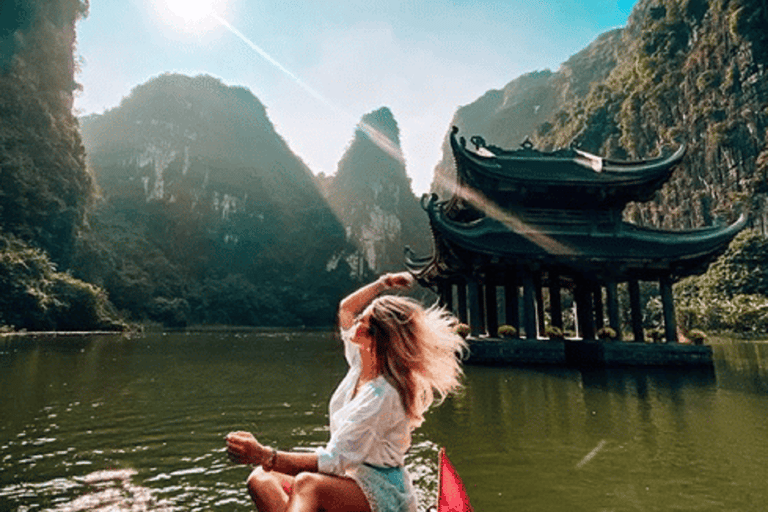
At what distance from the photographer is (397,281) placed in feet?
9.75

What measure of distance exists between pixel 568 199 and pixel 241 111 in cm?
11869

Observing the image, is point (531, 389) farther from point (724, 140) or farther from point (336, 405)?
point (724, 140)

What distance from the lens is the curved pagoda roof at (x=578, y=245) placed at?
51.3ft

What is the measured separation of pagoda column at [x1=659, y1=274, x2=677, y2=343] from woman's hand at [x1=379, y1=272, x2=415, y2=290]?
51.0 feet

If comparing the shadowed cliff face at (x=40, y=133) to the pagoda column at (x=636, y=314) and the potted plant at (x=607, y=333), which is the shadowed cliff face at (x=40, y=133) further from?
the pagoda column at (x=636, y=314)

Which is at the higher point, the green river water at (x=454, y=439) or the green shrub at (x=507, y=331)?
the green shrub at (x=507, y=331)

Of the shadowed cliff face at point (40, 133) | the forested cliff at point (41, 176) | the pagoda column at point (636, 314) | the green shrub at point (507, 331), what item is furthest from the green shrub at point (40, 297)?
the pagoda column at point (636, 314)

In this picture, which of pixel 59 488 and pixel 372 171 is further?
pixel 372 171

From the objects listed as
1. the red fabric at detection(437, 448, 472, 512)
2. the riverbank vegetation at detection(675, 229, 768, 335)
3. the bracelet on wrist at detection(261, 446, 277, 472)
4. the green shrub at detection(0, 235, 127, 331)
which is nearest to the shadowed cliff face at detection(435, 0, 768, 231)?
the riverbank vegetation at detection(675, 229, 768, 335)

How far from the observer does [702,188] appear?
48.7 metres

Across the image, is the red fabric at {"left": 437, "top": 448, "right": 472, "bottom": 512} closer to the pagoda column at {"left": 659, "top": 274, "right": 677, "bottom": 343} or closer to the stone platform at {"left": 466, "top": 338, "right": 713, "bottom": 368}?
the stone platform at {"left": 466, "top": 338, "right": 713, "bottom": 368}

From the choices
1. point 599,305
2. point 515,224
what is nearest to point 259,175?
point 599,305

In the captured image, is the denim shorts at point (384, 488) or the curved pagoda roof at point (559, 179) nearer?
the denim shorts at point (384, 488)

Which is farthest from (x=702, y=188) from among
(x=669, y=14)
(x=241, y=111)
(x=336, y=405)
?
(x=241, y=111)
